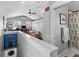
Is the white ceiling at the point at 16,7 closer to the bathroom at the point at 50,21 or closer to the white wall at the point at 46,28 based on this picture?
the bathroom at the point at 50,21

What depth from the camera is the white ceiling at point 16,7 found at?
112 centimetres

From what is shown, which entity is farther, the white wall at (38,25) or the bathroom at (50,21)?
the white wall at (38,25)

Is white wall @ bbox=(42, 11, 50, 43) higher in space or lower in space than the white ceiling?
lower

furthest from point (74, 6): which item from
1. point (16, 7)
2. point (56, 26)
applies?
point (16, 7)

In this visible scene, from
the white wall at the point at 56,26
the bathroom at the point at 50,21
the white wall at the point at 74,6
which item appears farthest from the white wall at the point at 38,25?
the white wall at the point at 74,6

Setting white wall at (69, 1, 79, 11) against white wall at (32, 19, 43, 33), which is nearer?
white wall at (69, 1, 79, 11)

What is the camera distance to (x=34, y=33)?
1218 millimetres

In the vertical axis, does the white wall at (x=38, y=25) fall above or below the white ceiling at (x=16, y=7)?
below

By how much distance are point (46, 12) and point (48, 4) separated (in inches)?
3.9

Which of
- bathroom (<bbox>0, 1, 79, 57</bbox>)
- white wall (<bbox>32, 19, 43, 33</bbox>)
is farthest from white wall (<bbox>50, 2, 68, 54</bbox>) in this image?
white wall (<bbox>32, 19, 43, 33</bbox>)

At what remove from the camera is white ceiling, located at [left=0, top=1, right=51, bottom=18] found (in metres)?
1.12

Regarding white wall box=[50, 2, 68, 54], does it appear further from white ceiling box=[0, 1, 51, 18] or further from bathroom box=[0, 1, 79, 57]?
white ceiling box=[0, 1, 51, 18]

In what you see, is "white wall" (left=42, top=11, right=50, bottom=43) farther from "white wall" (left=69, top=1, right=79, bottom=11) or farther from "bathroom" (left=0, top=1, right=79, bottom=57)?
"white wall" (left=69, top=1, right=79, bottom=11)

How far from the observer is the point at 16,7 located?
1.21 m
